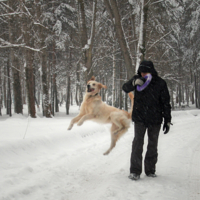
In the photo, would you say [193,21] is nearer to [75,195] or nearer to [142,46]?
[142,46]

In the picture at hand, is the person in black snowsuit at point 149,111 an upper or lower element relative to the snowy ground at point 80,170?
upper

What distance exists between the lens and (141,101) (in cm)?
364

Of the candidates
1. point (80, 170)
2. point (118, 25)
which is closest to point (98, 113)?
point (80, 170)

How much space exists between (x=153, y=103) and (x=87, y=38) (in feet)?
18.9

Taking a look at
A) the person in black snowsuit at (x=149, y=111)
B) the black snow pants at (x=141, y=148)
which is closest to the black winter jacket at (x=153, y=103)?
the person in black snowsuit at (x=149, y=111)

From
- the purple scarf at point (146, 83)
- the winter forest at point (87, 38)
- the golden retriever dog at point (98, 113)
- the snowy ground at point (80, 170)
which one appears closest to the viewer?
the snowy ground at point (80, 170)

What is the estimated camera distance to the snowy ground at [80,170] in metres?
2.89

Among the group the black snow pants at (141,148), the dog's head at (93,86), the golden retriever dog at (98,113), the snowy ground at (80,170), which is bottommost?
the snowy ground at (80,170)

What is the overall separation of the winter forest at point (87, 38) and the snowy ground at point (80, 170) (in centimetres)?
334

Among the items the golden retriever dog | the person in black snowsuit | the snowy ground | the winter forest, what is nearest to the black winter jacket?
A: the person in black snowsuit

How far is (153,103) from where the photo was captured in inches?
141

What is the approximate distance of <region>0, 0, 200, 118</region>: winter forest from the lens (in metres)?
8.28

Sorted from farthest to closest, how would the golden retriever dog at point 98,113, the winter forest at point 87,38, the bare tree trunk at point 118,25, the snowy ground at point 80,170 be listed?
the winter forest at point 87,38 < the bare tree trunk at point 118,25 < the golden retriever dog at point 98,113 < the snowy ground at point 80,170

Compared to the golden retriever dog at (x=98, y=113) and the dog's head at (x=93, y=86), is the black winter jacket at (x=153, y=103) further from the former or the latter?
the dog's head at (x=93, y=86)
